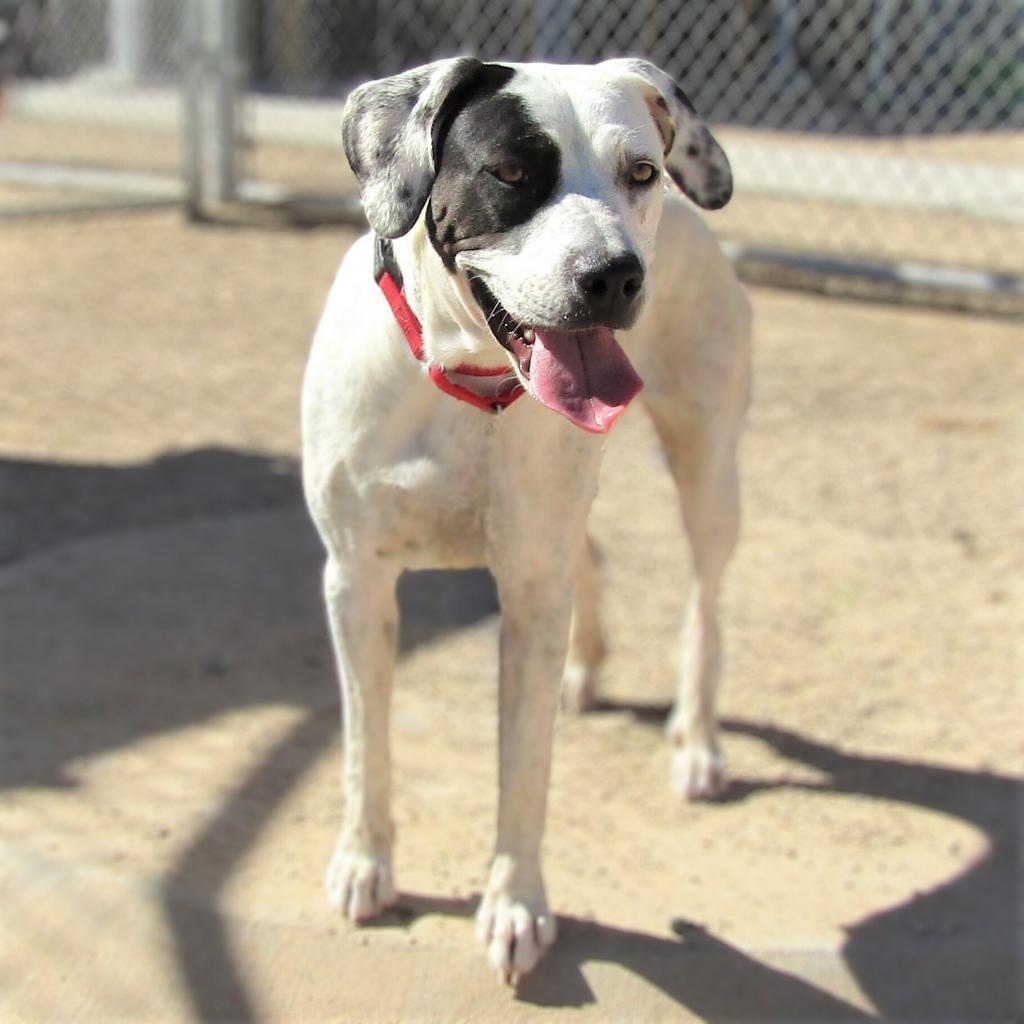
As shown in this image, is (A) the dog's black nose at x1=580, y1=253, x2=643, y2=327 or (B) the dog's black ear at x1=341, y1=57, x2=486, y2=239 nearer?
(A) the dog's black nose at x1=580, y1=253, x2=643, y2=327

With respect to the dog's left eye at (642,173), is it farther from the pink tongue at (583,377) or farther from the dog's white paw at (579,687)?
the dog's white paw at (579,687)

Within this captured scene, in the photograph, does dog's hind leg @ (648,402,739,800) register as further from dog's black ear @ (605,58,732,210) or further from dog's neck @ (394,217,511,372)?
dog's neck @ (394,217,511,372)

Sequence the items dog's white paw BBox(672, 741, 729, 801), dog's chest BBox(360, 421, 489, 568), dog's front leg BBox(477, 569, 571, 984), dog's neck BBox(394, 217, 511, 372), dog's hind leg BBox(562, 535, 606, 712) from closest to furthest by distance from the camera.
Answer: dog's neck BBox(394, 217, 511, 372)
dog's chest BBox(360, 421, 489, 568)
dog's front leg BBox(477, 569, 571, 984)
dog's white paw BBox(672, 741, 729, 801)
dog's hind leg BBox(562, 535, 606, 712)

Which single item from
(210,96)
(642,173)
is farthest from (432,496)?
(210,96)

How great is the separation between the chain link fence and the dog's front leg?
531 centimetres

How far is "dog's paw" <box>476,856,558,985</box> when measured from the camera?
2.83m

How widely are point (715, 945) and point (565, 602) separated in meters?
0.78

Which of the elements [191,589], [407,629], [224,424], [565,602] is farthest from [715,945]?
[224,424]

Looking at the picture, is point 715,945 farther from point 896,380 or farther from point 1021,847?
point 896,380

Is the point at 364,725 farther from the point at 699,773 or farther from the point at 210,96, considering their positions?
the point at 210,96

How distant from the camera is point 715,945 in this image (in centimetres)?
299

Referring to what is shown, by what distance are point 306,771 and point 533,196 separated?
5.84 ft

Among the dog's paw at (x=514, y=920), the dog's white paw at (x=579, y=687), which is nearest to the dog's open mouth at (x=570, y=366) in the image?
the dog's paw at (x=514, y=920)

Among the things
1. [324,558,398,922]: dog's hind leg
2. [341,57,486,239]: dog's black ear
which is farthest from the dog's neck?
[324,558,398,922]: dog's hind leg
